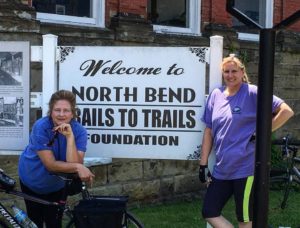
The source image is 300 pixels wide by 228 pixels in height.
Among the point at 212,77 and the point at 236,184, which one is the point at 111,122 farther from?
the point at 236,184

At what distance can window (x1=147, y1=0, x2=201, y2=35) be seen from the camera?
8797mm

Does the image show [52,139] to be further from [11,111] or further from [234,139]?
[234,139]

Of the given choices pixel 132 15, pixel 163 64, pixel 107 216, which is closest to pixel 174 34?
pixel 132 15

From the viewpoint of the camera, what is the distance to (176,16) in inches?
358

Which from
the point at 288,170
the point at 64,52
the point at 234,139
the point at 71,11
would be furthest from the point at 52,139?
the point at 71,11

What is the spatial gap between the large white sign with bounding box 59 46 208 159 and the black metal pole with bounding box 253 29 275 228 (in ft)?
8.87

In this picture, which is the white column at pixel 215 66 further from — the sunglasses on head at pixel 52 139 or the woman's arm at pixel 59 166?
the sunglasses on head at pixel 52 139

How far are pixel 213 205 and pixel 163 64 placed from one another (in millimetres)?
1387

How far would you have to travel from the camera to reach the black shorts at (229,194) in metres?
Answer: 4.18

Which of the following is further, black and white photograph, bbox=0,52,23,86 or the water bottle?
black and white photograph, bbox=0,52,23,86

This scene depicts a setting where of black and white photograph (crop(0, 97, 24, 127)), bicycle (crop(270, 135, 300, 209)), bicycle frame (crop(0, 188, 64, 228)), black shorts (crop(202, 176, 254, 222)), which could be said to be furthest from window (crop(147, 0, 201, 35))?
bicycle frame (crop(0, 188, 64, 228))

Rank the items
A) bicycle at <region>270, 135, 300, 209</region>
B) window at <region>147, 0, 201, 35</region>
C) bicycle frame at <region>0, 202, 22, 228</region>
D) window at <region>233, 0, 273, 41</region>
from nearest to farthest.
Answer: bicycle frame at <region>0, 202, 22, 228</region>, bicycle at <region>270, 135, 300, 209</region>, window at <region>147, 0, 201, 35</region>, window at <region>233, 0, 273, 41</region>

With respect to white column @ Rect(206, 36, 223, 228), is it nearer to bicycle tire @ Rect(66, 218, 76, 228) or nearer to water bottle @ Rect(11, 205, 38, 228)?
bicycle tire @ Rect(66, 218, 76, 228)

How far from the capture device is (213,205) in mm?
4332
